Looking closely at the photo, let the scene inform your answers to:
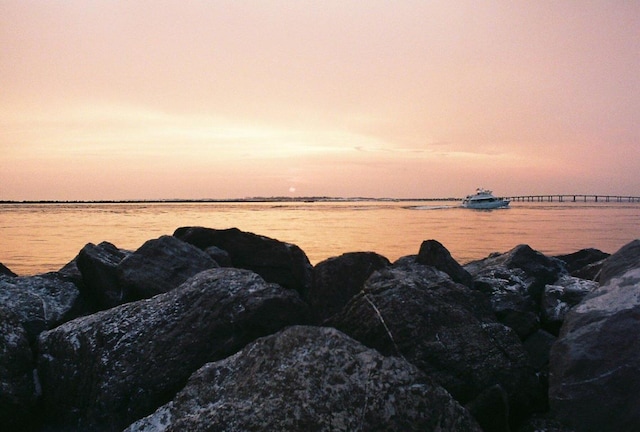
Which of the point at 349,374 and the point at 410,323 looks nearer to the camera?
the point at 349,374

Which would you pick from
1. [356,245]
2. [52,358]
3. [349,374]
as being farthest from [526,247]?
[356,245]

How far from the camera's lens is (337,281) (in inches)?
293

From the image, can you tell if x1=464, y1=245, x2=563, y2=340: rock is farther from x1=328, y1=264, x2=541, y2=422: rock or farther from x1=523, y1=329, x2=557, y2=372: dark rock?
x1=328, y1=264, x2=541, y2=422: rock

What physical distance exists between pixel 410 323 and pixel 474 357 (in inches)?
26.4

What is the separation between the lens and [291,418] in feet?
11.2

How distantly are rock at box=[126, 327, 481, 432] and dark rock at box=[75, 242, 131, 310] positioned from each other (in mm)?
4051

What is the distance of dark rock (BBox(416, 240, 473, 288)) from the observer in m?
8.05

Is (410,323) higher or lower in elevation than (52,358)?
higher

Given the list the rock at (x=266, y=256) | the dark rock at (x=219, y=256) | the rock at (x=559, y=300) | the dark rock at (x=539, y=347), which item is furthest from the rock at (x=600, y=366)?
the dark rock at (x=219, y=256)

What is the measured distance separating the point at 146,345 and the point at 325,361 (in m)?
2.09

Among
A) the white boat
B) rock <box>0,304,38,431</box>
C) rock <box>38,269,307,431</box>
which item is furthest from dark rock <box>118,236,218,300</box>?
the white boat

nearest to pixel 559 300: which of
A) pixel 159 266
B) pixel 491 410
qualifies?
pixel 491 410

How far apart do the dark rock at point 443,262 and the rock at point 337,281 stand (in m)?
1.04

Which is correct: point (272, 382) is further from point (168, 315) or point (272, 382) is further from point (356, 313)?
point (168, 315)
